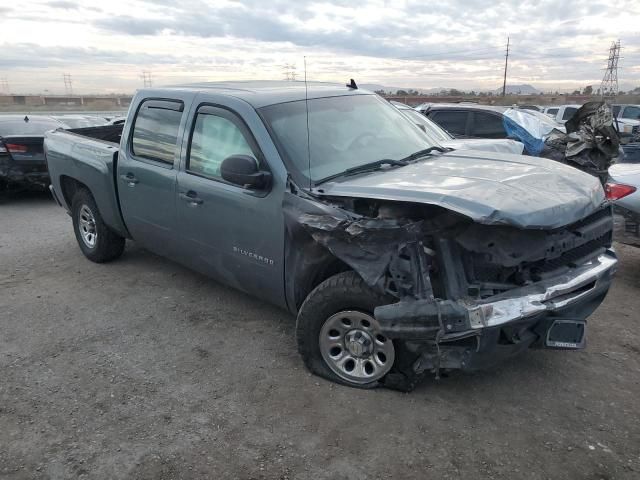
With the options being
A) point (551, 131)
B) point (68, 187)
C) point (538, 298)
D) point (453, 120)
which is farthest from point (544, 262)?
point (453, 120)

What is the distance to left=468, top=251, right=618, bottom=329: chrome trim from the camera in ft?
9.41

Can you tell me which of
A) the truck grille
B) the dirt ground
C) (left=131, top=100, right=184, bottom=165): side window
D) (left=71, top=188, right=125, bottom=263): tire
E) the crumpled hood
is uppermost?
(left=131, top=100, right=184, bottom=165): side window

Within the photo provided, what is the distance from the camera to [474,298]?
2.98 m

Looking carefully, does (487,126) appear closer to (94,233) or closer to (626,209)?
(626,209)

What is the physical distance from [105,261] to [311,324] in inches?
139

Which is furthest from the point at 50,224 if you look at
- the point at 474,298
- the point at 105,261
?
the point at 474,298

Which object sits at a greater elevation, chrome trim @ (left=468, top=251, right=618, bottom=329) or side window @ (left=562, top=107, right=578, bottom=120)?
chrome trim @ (left=468, top=251, right=618, bottom=329)

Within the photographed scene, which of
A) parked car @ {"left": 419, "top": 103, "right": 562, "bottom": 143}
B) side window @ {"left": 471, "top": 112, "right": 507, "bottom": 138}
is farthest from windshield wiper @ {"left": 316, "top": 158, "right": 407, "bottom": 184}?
side window @ {"left": 471, "top": 112, "right": 507, "bottom": 138}

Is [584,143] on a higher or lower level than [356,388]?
higher

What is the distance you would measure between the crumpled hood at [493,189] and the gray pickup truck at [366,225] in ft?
0.04

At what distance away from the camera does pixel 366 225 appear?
3006 millimetres

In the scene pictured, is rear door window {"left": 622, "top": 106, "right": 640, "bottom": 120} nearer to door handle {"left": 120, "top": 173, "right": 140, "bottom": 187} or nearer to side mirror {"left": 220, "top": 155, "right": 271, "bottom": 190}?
door handle {"left": 120, "top": 173, "right": 140, "bottom": 187}

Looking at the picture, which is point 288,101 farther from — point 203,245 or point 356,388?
point 356,388

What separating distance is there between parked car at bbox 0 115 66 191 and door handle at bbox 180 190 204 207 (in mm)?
6166
